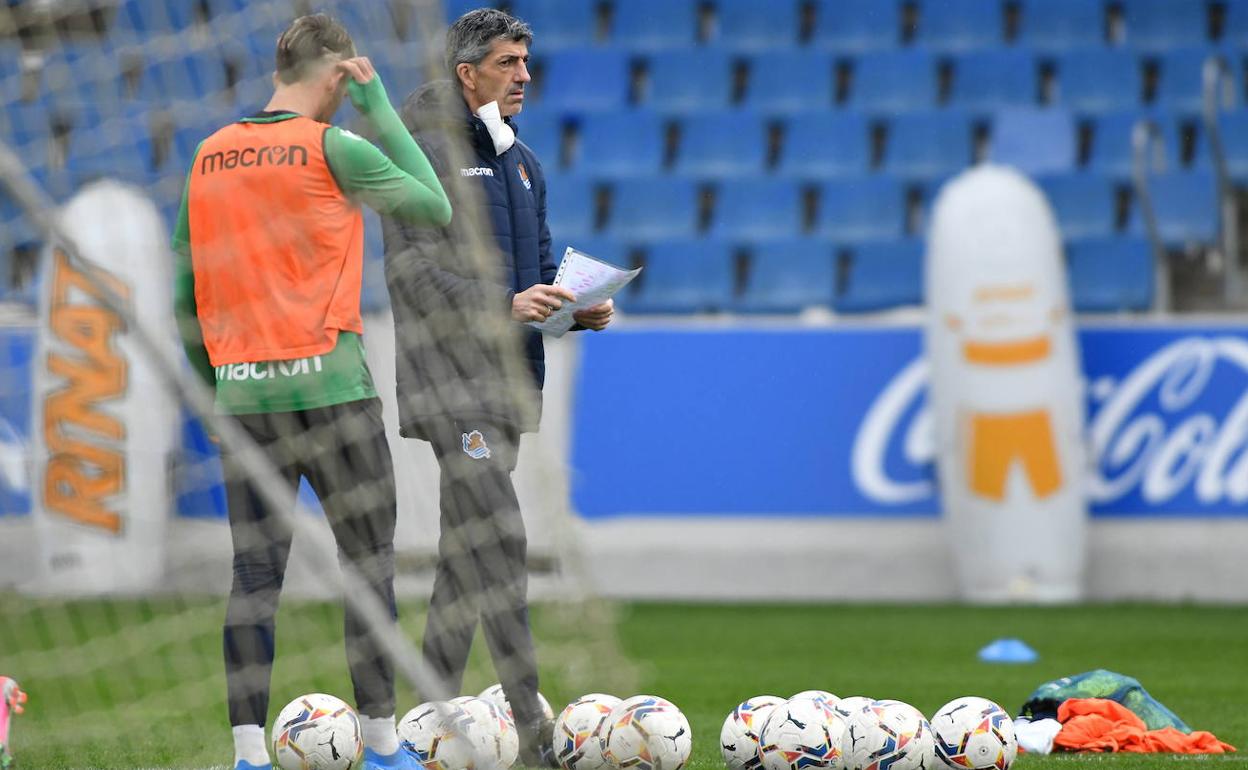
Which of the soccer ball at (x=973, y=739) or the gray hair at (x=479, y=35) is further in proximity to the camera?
the gray hair at (x=479, y=35)

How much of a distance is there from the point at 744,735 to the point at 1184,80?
960 centimetres

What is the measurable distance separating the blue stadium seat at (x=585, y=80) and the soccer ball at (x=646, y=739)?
949 centimetres

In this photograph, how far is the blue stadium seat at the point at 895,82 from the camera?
12836 mm

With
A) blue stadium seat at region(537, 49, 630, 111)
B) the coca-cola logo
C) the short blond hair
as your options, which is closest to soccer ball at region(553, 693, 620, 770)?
the short blond hair

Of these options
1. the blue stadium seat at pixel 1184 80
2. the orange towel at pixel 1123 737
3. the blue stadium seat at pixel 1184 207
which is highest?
the blue stadium seat at pixel 1184 80

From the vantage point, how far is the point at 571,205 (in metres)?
12.4

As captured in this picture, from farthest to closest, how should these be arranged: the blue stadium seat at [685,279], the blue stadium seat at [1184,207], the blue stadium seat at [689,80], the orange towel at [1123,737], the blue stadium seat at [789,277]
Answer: the blue stadium seat at [689,80] → the blue stadium seat at [685,279] → the blue stadium seat at [789,277] → the blue stadium seat at [1184,207] → the orange towel at [1123,737]

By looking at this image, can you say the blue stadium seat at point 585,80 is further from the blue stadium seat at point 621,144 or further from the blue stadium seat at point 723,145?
the blue stadium seat at point 723,145

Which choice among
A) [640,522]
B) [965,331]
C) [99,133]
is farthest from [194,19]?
[965,331]

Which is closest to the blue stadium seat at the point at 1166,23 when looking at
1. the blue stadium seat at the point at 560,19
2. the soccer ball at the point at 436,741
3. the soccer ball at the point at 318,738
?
the blue stadium seat at the point at 560,19

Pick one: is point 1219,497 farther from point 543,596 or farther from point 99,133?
point 99,133

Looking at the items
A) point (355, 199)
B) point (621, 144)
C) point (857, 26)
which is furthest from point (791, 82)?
point (355, 199)

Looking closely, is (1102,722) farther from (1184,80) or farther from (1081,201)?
(1184,80)

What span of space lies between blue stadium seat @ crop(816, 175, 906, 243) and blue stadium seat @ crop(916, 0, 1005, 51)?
→ 1306 mm
